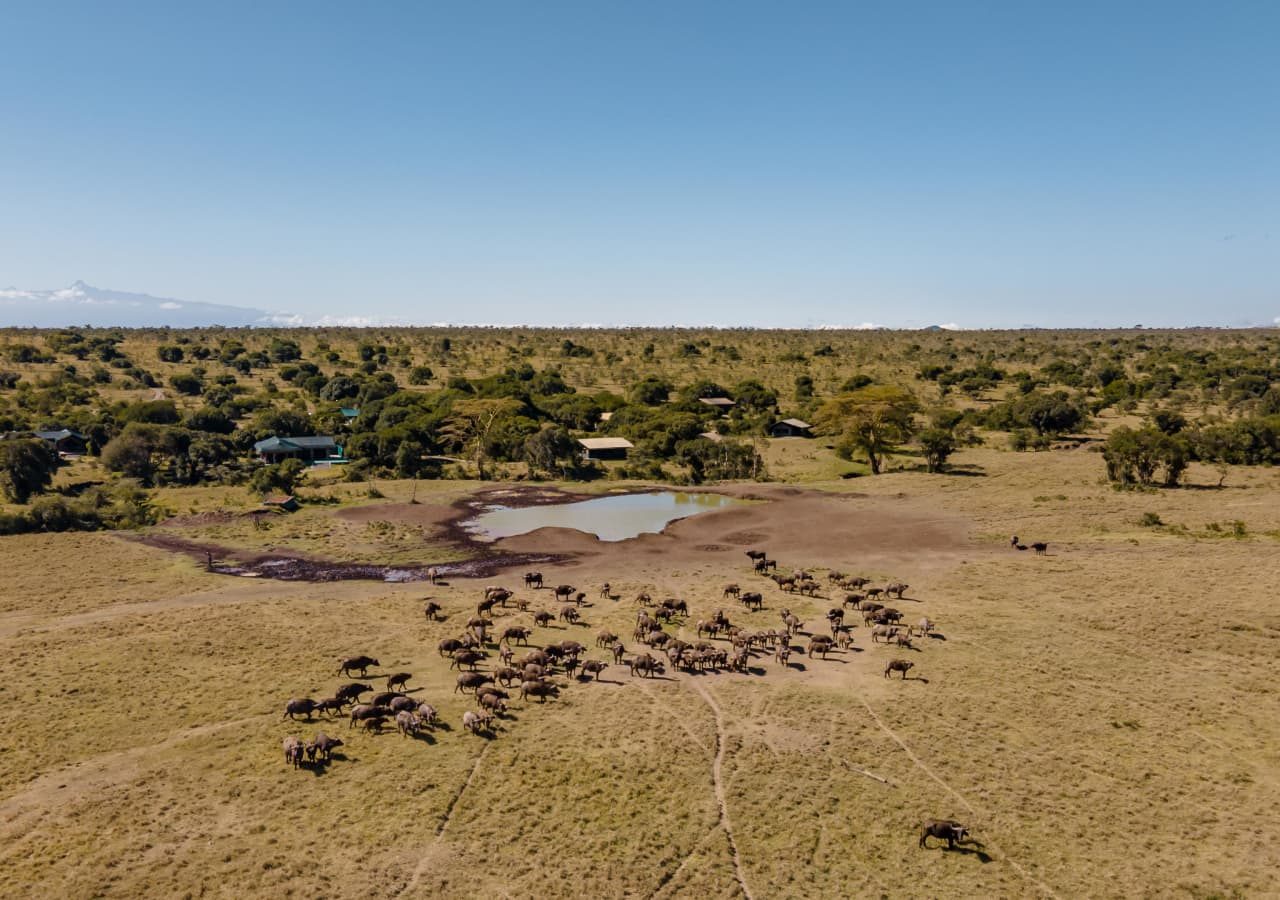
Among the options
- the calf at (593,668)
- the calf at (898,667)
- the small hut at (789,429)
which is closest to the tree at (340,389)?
the small hut at (789,429)

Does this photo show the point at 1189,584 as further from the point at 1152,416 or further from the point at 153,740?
the point at 1152,416

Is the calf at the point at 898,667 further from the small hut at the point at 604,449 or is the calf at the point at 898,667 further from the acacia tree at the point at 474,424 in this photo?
the acacia tree at the point at 474,424

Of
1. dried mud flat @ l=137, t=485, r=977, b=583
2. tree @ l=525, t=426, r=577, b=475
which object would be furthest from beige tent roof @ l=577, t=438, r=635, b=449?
dried mud flat @ l=137, t=485, r=977, b=583

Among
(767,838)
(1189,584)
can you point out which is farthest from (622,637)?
(1189,584)

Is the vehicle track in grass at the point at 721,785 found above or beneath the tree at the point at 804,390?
beneath

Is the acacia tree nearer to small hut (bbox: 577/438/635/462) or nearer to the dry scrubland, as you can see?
small hut (bbox: 577/438/635/462)
